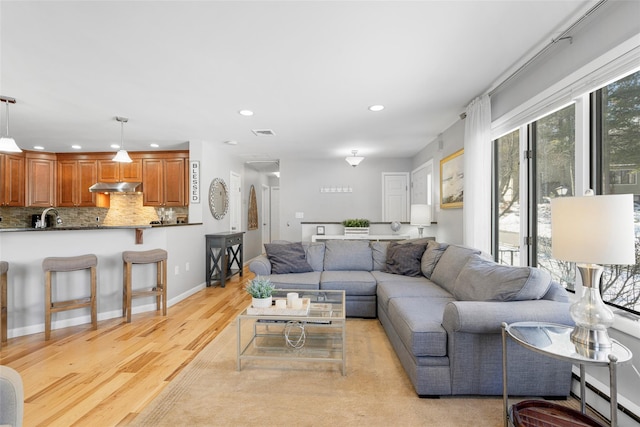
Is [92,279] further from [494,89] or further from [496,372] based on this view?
[494,89]

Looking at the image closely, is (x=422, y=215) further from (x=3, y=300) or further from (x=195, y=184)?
(x=3, y=300)

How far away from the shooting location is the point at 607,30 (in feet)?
5.87

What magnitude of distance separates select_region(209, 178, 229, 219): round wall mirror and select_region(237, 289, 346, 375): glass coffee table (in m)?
2.83

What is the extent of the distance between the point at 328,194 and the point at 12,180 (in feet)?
19.5

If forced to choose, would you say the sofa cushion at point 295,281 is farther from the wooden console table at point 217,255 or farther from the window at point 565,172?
the window at point 565,172

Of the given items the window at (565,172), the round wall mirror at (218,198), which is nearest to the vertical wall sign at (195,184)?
the round wall mirror at (218,198)

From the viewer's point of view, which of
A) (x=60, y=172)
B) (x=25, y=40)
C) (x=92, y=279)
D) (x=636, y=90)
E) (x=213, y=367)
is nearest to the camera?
(x=636, y=90)

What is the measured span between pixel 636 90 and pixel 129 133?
18.0 ft

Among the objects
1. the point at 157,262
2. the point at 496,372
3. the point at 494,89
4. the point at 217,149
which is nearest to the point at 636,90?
the point at 494,89

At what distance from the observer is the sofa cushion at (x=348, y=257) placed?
4.04 metres

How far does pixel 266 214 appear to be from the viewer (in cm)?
930

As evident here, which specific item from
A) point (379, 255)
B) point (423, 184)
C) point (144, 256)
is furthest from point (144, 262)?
point (423, 184)

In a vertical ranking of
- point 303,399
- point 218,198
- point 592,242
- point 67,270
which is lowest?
point 303,399

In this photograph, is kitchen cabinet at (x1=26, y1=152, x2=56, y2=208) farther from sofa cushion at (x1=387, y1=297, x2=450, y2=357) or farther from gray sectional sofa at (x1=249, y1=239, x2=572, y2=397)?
sofa cushion at (x1=387, y1=297, x2=450, y2=357)
